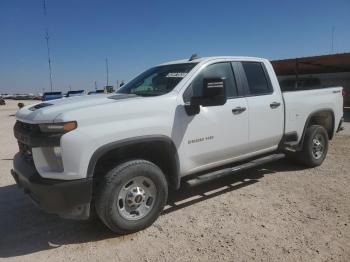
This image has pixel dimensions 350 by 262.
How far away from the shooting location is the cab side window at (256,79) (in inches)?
203

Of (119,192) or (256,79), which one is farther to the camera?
(256,79)

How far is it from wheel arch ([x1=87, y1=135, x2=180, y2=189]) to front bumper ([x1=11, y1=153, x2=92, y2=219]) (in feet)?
0.57

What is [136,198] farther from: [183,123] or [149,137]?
[183,123]

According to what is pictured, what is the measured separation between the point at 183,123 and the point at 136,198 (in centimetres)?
103

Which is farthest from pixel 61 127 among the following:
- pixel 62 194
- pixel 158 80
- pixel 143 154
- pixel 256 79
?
pixel 256 79

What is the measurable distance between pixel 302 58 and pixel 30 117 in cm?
1802

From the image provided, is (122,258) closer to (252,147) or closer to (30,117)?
(30,117)

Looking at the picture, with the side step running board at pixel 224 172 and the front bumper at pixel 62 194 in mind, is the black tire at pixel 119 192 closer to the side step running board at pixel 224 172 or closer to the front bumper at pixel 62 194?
the front bumper at pixel 62 194

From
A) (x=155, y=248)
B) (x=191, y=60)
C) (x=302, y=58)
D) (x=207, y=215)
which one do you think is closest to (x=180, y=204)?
(x=207, y=215)

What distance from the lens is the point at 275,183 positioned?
220 inches

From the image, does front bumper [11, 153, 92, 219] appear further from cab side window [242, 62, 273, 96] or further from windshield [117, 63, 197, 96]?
cab side window [242, 62, 273, 96]

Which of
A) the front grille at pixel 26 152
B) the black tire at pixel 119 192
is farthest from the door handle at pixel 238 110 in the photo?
the front grille at pixel 26 152

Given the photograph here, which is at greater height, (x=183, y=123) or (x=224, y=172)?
(x=183, y=123)

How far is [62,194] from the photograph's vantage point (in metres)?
3.36
